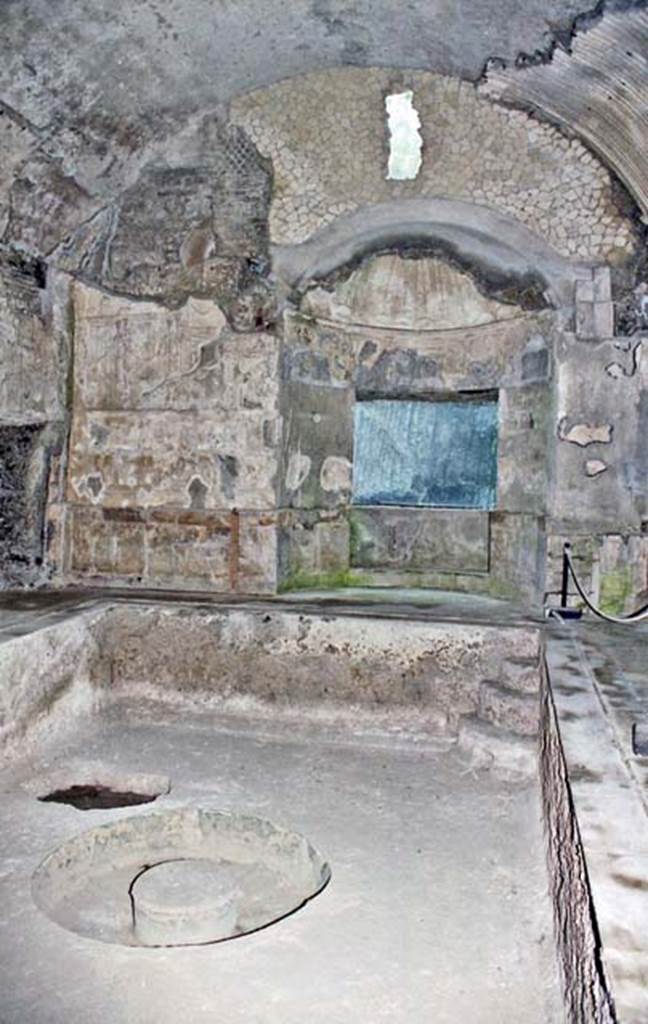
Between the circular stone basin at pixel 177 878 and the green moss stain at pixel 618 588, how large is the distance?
3.24 m

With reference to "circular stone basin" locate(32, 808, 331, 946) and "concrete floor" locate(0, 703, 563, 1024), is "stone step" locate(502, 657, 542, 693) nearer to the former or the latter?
"concrete floor" locate(0, 703, 563, 1024)

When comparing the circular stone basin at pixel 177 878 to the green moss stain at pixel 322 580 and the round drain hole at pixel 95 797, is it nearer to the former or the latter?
the round drain hole at pixel 95 797

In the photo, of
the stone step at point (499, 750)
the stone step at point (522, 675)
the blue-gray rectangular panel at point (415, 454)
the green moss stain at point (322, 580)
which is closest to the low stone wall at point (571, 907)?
the stone step at point (499, 750)

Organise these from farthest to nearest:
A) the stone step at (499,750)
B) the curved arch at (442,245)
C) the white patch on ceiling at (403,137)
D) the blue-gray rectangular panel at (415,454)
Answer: the blue-gray rectangular panel at (415,454), the white patch on ceiling at (403,137), the curved arch at (442,245), the stone step at (499,750)

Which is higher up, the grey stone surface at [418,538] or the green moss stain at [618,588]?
the grey stone surface at [418,538]

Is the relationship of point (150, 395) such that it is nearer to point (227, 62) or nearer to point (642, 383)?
point (227, 62)

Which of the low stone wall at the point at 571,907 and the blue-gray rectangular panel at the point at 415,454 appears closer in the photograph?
the low stone wall at the point at 571,907

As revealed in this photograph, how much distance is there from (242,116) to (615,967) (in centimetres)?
642

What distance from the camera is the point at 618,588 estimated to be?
236 inches

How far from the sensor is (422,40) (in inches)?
225

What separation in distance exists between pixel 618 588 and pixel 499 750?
198 cm

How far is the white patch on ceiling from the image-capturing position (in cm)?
627

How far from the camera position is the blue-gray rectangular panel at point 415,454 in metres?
7.34

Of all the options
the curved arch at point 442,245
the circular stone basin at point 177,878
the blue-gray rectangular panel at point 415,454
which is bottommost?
the circular stone basin at point 177,878
